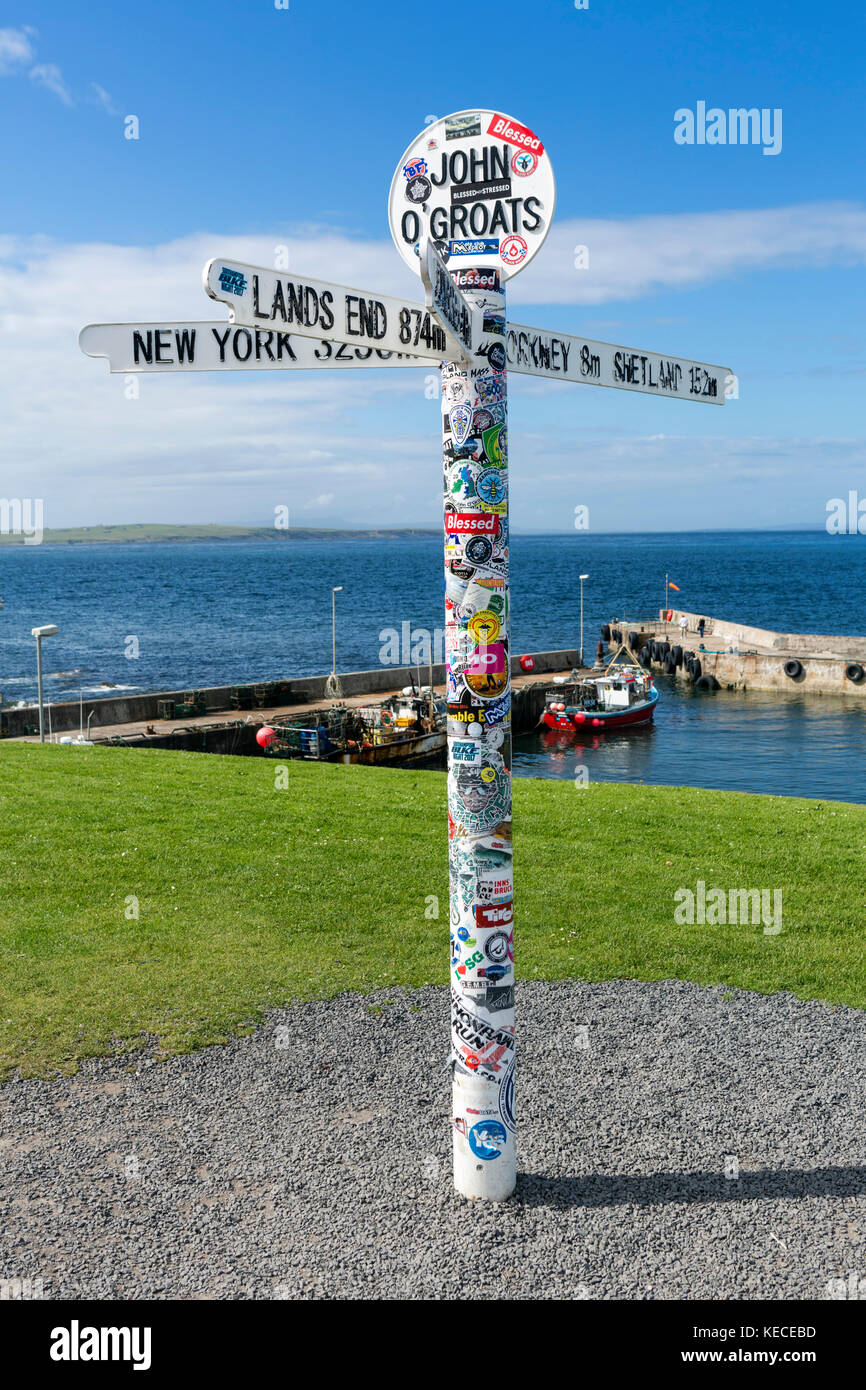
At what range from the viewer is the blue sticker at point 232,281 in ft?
14.8

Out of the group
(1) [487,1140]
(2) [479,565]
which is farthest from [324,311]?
(1) [487,1140]

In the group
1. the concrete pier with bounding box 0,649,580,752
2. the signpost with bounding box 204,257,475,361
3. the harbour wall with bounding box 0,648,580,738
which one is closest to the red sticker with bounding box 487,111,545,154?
the signpost with bounding box 204,257,475,361

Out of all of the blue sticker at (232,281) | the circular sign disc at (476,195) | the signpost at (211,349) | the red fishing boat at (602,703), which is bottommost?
the red fishing boat at (602,703)

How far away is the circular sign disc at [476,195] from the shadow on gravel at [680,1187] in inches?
210

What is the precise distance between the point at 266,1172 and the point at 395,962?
366 cm

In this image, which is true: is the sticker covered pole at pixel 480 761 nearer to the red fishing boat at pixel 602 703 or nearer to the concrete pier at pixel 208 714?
the concrete pier at pixel 208 714

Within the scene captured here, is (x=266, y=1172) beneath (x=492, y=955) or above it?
beneath

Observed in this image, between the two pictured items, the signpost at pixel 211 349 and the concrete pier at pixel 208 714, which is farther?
the concrete pier at pixel 208 714

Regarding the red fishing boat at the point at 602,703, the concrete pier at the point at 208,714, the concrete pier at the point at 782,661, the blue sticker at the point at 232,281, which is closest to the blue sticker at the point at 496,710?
the blue sticker at the point at 232,281

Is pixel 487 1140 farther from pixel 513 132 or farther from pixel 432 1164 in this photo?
pixel 513 132

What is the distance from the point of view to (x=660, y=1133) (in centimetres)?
730

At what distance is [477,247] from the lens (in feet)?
19.8
